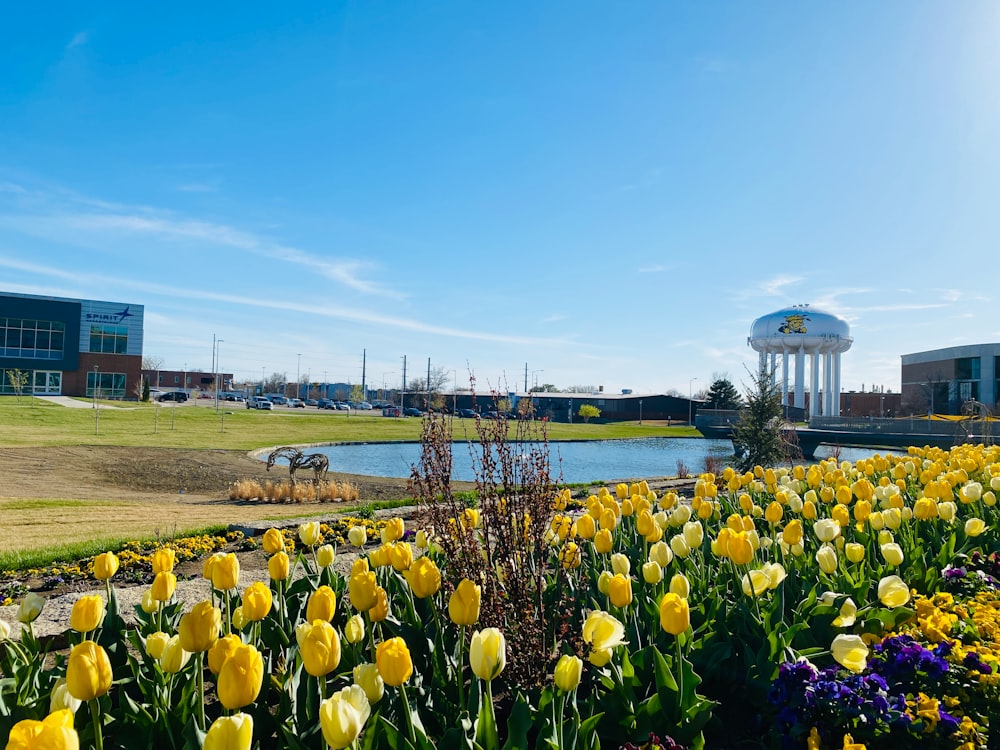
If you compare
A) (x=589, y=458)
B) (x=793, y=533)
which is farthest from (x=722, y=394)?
(x=793, y=533)

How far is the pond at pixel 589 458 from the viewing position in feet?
76.8

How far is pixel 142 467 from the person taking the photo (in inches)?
795

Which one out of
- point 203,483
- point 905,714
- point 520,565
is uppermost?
point 520,565

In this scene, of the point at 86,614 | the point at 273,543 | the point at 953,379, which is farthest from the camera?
the point at 953,379

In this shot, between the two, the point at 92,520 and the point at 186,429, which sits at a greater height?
the point at 186,429

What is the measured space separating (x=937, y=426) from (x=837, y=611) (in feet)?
119

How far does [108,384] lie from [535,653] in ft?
222

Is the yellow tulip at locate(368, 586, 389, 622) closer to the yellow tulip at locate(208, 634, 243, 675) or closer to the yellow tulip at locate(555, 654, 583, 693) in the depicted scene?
the yellow tulip at locate(208, 634, 243, 675)

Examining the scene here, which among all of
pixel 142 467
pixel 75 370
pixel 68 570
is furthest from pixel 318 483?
pixel 75 370

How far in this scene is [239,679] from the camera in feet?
5.69

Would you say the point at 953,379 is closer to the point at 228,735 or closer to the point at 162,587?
the point at 162,587

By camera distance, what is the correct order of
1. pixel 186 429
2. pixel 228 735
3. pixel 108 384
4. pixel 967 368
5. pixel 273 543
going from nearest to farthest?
pixel 228 735 < pixel 273 543 < pixel 186 429 < pixel 108 384 < pixel 967 368

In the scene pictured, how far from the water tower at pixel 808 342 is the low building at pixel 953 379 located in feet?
36.5

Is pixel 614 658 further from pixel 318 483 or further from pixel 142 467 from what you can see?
pixel 142 467
